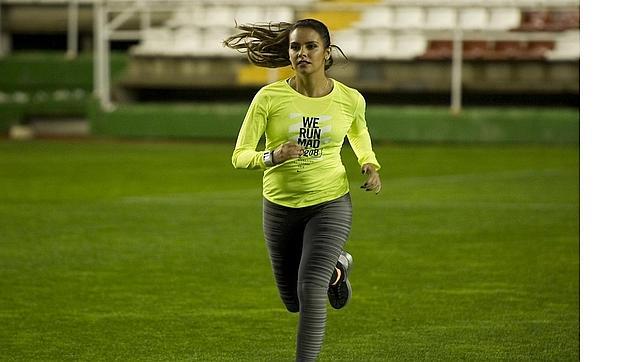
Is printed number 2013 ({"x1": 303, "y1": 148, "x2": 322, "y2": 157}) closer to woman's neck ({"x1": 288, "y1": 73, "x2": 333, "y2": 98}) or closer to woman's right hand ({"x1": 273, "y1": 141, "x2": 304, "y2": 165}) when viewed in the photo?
woman's neck ({"x1": 288, "y1": 73, "x2": 333, "y2": 98})

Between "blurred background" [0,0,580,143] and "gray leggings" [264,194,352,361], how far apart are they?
17.4 m

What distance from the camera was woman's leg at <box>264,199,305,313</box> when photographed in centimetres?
623

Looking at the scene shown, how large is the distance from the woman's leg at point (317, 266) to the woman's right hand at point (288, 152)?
1.68ft

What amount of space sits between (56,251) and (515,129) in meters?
13.8

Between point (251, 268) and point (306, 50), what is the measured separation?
4.47m

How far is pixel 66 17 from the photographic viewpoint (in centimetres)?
2958

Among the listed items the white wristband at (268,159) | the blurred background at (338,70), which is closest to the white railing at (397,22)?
the blurred background at (338,70)

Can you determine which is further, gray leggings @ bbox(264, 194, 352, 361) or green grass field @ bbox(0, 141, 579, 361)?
green grass field @ bbox(0, 141, 579, 361)

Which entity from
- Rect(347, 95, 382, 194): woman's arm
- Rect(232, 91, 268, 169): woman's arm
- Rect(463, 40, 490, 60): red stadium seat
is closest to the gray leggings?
Rect(347, 95, 382, 194): woman's arm

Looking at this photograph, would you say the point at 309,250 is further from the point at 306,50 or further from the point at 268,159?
the point at 306,50

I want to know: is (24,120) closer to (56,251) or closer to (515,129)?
(515,129)

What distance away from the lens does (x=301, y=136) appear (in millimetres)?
6109

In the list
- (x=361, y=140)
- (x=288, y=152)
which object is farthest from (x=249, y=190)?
(x=288, y=152)
